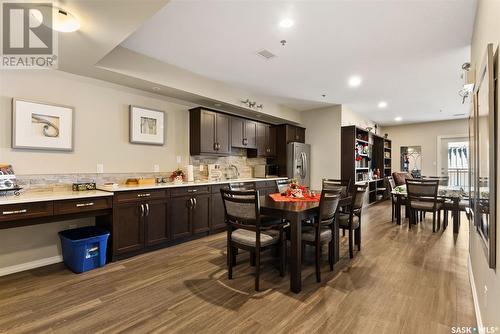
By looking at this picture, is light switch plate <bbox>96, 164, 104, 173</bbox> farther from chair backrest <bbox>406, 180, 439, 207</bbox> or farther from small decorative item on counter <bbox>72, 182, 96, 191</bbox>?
chair backrest <bbox>406, 180, 439, 207</bbox>

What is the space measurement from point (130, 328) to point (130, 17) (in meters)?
2.50

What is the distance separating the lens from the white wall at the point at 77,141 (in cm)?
278

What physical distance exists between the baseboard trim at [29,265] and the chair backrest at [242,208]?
231cm

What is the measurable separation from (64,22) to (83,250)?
7.54ft

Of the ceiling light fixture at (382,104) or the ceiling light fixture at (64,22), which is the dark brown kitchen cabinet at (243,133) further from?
the ceiling light fixture at (382,104)

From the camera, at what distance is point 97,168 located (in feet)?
11.3

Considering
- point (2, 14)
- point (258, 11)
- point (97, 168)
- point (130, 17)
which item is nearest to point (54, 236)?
point (97, 168)

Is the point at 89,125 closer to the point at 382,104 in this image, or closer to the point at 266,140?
the point at 266,140

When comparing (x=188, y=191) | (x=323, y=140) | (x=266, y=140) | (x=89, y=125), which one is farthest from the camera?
(x=323, y=140)

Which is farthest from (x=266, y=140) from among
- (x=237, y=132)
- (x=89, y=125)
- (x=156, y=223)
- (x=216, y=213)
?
(x=89, y=125)

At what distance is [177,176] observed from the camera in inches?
163

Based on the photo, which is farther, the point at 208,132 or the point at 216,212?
the point at 208,132

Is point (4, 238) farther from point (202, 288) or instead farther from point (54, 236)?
point (202, 288)

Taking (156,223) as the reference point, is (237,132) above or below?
above
